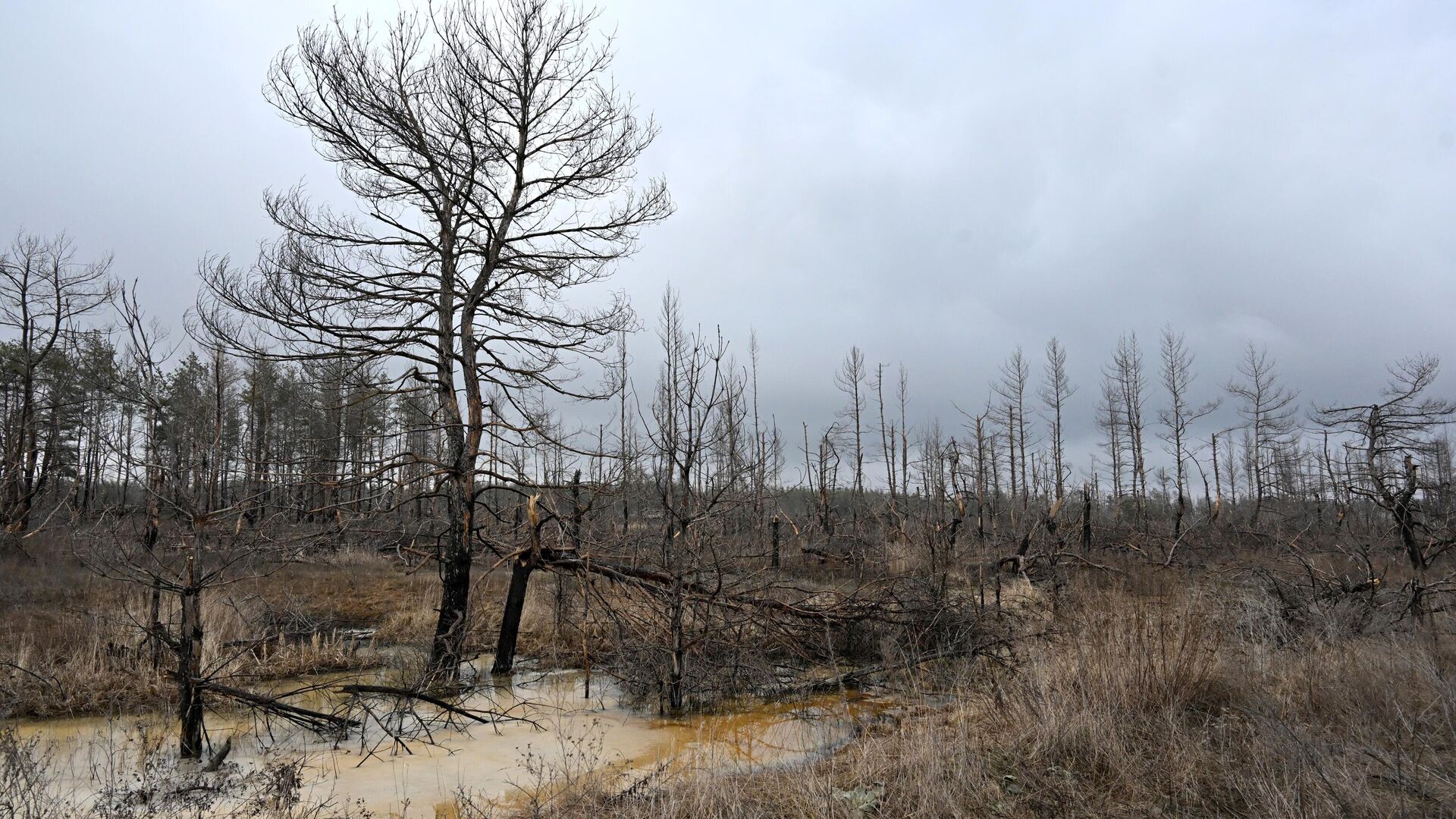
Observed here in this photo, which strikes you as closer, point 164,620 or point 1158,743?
point 1158,743

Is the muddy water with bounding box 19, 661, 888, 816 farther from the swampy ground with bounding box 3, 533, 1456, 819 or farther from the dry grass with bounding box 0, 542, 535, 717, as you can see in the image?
the dry grass with bounding box 0, 542, 535, 717

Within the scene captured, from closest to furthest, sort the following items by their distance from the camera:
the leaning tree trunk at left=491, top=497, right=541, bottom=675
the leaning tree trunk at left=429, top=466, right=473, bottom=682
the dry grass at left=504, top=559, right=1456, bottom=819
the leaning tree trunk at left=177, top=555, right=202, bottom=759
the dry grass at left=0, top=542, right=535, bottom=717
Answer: the dry grass at left=504, top=559, right=1456, bottom=819
the leaning tree trunk at left=177, top=555, right=202, bottom=759
the dry grass at left=0, top=542, right=535, bottom=717
the leaning tree trunk at left=429, top=466, right=473, bottom=682
the leaning tree trunk at left=491, top=497, right=541, bottom=675

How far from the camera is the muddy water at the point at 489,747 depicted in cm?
550

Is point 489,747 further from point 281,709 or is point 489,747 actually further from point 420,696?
point 281,709

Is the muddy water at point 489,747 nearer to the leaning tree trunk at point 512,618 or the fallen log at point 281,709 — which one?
the fallen log at point 281,709

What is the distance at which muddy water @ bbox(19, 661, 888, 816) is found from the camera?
550 centimetres

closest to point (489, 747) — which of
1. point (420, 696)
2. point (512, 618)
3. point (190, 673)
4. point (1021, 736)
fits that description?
point (420, 696)

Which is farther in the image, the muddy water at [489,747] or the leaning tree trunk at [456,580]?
the leaning tree trunk at [456,580]

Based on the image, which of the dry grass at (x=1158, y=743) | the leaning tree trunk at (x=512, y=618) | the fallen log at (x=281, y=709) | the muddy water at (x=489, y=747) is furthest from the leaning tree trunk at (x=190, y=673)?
the leaning tree trunk at (x=512, y=618)

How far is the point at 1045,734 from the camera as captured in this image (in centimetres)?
509

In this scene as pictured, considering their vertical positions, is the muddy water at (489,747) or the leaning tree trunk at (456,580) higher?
the leaning tree trunk at (456,580)

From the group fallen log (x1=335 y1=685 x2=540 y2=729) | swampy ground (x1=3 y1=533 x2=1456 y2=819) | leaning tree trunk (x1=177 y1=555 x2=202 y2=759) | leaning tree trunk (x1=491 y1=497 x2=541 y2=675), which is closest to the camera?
swampy ground (x1=3 y1=533 x2=1456 y2=819)

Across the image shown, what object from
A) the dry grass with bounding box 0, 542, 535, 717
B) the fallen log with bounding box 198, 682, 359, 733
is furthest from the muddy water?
the dry grass with bounding box 0, 542, 535, 717

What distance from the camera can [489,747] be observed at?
6.70 metres
